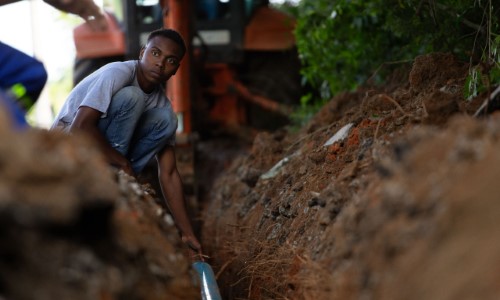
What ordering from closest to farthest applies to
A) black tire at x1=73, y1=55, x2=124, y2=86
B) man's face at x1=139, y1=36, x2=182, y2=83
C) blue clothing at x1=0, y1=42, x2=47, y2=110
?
blue clothing at x1=0, y1=42, x2=47, y2=110 → man's face at x1=139, y1=36, x2=182, y2=83 → black tire at x1=73, y1=55, x2=124, y2=86

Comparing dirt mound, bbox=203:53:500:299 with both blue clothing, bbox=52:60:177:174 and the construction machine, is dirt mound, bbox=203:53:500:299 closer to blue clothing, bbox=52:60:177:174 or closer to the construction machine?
blue clothing, bbox=52:60:177:174

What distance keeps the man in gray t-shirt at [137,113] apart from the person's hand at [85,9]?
0.27 m

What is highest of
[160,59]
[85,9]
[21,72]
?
[85,9]

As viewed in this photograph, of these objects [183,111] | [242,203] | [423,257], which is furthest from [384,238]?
[183,111]

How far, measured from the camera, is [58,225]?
76.6 inches

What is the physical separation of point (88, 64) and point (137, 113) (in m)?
6.09

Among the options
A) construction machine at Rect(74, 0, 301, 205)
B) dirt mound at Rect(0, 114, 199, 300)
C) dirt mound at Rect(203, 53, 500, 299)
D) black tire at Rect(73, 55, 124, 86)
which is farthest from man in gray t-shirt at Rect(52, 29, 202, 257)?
black tire at Rect(73, 55, 124, 86)

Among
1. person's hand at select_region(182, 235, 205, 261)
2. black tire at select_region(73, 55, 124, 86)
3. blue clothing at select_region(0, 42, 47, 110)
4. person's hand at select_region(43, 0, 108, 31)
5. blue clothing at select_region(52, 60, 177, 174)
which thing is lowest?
black tire at select_region(73, 55, 124, 86)

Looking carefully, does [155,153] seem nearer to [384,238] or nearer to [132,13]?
[384,238]

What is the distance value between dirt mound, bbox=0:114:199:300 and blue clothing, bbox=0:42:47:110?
174 centimetres

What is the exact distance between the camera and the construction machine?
984cm

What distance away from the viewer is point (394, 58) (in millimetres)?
6711

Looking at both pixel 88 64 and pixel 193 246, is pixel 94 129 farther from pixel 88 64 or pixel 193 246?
pixel 88 64

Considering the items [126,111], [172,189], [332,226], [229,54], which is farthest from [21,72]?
[229,54]
